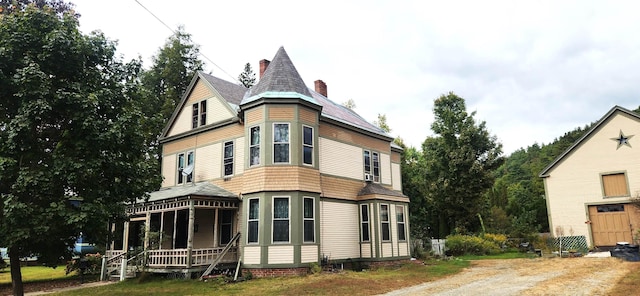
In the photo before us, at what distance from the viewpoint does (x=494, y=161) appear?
3164 cm

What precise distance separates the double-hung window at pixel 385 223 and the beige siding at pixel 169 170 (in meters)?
10.8

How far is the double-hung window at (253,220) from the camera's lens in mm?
15977

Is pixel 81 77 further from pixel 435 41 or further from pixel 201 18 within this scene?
pixel 435 41

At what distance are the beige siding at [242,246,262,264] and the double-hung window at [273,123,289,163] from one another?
3.53 m

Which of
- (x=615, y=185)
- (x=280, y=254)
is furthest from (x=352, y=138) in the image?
(x=615, y=185)

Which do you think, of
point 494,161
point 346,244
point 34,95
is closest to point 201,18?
point 34,95

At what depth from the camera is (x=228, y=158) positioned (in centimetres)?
1870

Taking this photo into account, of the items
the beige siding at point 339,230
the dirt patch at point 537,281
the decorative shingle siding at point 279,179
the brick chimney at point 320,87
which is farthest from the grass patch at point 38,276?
the brick chimney at point 320,87

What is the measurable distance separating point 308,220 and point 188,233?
15.6 feet

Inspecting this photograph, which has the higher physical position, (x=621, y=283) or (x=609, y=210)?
(x=609, y=210)

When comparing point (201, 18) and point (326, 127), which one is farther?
point (326, 127)

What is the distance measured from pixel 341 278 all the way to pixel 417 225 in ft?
70.8

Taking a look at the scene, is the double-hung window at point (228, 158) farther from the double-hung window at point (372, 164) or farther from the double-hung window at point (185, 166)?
the double-hung window at point (372, 164)

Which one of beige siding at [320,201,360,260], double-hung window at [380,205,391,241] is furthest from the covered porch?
double-hung window at [380,205,391,241]
